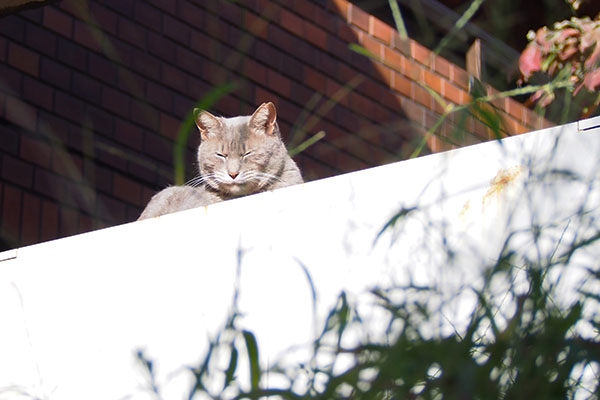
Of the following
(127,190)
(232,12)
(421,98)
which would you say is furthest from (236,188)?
(421,98)

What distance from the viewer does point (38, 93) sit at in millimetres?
3703

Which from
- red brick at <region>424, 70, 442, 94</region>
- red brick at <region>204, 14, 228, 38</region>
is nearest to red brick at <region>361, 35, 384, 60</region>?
red brick at <region>424, 70, 442, 94</region>

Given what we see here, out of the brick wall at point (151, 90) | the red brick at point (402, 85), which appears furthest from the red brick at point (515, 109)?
the red brick at point (402, 85)

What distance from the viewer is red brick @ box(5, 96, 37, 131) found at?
3574 millimetres

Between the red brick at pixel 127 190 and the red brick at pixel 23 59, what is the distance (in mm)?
574

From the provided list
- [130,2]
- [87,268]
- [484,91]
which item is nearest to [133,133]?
[130,2]

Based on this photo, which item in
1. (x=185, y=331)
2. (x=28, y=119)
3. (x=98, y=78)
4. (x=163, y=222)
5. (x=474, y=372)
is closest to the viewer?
(x=474, y=372)

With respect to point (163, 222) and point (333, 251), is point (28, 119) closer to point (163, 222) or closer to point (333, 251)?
point (163, 222)

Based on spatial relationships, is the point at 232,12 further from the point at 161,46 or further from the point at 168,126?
the point at 168,126

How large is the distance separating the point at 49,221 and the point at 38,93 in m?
0.54

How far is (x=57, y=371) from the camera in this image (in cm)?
168

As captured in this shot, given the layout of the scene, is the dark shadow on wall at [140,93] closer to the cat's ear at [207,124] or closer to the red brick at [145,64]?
the red brick at [145,64]

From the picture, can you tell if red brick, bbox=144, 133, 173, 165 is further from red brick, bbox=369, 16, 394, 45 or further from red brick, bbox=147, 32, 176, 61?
red brick, bbox=369, 16, 394, 45

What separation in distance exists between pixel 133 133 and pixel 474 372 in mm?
3349
